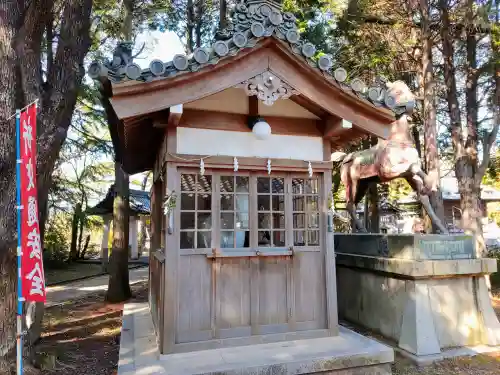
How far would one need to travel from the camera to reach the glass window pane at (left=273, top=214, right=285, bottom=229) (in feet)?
16.5

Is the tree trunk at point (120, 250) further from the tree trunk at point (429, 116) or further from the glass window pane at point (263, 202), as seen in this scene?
the tree trunk at point (429, 116)

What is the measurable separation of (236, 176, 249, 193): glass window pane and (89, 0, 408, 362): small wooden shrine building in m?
0.01

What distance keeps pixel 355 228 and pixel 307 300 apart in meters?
3.36

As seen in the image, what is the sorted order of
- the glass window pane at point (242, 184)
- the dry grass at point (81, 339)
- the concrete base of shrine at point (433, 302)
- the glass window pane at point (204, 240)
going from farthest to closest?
the concrete base of shrine at point (433, 302) < the dry grass at point (81, 339) < the glass window pane at point (242, 184) < the glass window pane at point (204, 240)

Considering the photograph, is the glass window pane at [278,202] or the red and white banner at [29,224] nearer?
the red and white banner at [29,224]

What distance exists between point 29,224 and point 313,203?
343cm

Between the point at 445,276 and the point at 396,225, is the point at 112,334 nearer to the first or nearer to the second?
the point at 445,276

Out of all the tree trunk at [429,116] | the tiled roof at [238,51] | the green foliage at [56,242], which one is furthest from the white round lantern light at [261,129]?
the green foliage at [56,242]

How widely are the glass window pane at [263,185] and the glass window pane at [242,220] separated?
0.40 meters

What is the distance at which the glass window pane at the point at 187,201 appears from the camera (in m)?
4.62

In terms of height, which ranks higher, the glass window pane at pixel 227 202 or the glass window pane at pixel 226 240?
the glass window pane at pixel 227 202

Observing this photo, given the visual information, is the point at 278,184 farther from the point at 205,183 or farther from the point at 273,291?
the point at 273,291

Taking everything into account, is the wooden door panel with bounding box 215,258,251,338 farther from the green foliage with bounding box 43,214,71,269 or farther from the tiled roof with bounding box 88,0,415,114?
the green foliage with bounding box 43,214,71,269

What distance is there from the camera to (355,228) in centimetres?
789
